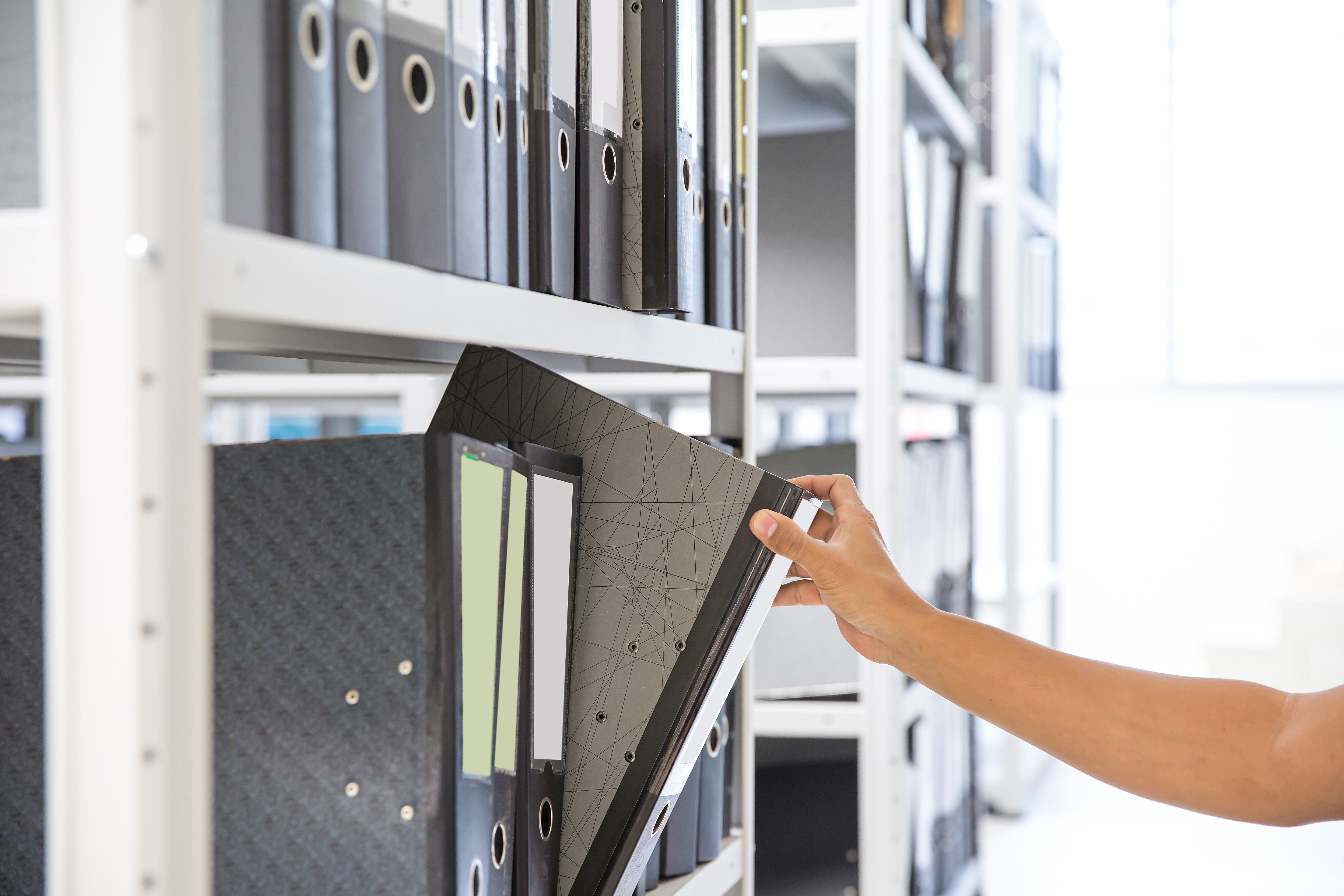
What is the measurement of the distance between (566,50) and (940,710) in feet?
4.83

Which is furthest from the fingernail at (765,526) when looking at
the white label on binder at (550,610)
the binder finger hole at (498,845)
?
the binder finger hole at (498,845)

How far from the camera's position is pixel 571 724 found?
0.65m

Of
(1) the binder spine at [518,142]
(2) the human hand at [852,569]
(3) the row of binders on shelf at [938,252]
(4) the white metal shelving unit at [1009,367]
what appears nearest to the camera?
(1) the binder spine at [518,142]

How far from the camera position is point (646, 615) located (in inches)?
25.7

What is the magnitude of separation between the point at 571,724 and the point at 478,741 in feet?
0.46

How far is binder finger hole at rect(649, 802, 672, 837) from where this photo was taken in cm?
65

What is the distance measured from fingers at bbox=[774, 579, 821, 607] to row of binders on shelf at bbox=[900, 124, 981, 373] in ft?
2.61

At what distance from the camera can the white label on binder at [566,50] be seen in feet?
1.96

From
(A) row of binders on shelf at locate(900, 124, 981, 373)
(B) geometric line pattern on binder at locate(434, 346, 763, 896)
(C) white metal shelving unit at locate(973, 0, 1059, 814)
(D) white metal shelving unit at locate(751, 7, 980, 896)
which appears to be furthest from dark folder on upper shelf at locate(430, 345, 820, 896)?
(C) white metal shelving unit at locate(973, 0, 1059, 814)

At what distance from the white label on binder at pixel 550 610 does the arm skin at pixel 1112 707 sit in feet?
0.63

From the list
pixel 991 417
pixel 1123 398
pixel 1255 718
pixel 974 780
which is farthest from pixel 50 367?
pixel 1123 398

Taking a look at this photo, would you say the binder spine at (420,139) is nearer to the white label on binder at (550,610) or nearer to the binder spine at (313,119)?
the binder spine at (313,119)

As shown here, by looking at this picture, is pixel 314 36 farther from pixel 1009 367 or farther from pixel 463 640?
pixel 1009 367

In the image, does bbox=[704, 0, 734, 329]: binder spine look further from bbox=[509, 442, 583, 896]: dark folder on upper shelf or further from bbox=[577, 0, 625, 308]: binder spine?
bbox=[509, 442, 583, 896]: dark folder on upper shelf
